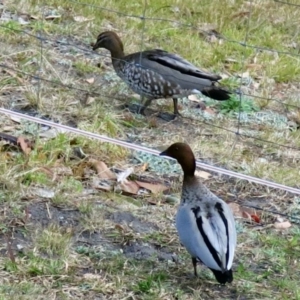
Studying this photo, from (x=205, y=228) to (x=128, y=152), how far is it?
4.82ft

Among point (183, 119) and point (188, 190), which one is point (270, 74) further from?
point (188, 190)

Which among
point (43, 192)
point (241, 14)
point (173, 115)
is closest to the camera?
point (43, 192)

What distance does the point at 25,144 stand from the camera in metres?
5.60

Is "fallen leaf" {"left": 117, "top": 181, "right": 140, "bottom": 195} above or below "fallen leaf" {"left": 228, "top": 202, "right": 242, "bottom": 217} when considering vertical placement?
below

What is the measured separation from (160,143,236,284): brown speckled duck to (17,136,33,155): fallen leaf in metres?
1.10

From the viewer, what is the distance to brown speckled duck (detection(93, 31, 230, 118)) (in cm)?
634

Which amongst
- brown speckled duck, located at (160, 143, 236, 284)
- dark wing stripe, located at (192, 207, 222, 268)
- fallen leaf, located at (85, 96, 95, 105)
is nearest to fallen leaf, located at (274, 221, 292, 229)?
brown speckled duck, located at (160, 143, 236, 284)

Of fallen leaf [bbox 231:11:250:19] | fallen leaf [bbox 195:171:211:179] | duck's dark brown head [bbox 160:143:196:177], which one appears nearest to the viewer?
duck's dark brown head [bbox 160:143:196:177]

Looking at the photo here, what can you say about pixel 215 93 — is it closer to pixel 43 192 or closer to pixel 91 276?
pixel 43 192

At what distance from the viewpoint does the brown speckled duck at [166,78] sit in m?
6.34

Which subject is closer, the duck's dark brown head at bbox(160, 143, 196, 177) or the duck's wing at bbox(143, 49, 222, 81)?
the duck's dark brown head at bbox(160, 143, 196, 177)

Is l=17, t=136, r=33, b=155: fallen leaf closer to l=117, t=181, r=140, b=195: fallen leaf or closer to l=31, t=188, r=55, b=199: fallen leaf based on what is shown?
l=31, t=188, r=55, b=199: fallen leaf

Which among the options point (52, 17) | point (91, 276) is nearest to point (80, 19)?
point (52, 17)

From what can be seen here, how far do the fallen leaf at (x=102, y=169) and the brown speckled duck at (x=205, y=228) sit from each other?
733 millimetres
